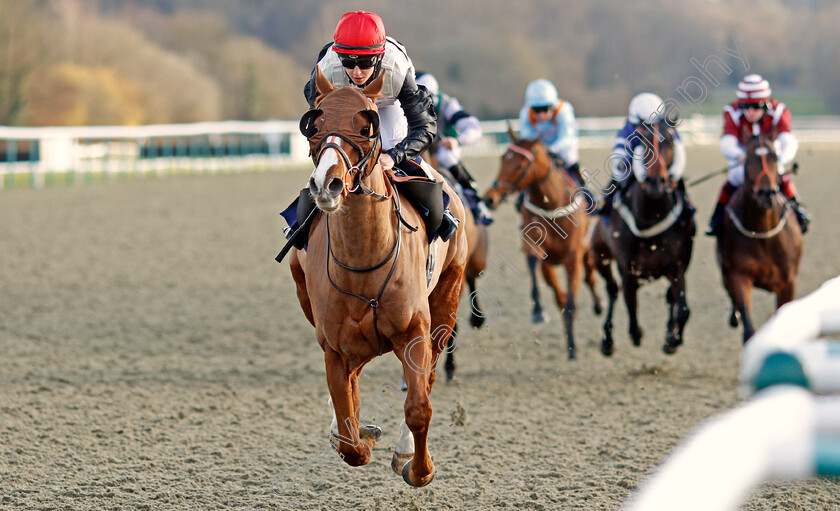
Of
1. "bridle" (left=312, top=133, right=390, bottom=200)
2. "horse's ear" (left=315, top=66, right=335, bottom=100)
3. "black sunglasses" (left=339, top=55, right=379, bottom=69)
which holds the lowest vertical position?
"bridle" (left=312, top=133, right=390, bottom=200)

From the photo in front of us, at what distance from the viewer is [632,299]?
6.52 meters

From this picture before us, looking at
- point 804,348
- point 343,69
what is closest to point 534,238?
point 343,69

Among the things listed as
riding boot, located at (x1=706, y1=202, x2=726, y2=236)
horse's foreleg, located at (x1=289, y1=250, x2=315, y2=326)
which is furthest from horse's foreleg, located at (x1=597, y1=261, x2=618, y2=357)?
horse's foreleg, located at (x1=289, y1=250, x2=315, y2=326)

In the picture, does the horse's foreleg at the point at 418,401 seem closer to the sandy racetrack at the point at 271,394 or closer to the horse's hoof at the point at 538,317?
the sandy racetrack at the point at 271,394

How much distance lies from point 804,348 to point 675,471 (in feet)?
1.38

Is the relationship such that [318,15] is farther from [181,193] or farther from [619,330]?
[619,330]

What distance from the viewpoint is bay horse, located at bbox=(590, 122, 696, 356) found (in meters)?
6.04

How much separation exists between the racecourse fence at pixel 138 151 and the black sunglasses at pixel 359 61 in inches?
553

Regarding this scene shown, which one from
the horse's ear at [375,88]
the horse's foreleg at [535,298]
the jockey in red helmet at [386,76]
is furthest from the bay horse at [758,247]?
the horse's ear at [375,88]

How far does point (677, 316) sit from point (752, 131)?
133 cm

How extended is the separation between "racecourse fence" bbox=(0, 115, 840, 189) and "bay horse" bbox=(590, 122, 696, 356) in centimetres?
1166

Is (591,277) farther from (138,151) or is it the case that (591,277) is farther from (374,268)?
(138,151)

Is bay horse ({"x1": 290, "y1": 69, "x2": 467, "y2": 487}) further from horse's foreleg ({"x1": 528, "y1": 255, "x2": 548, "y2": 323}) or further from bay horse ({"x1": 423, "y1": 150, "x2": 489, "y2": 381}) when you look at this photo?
horse's foreleg ({"x1": 528, "y1": 255, "x2": 548, "y2": 323})

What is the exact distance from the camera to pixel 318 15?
149 feet
